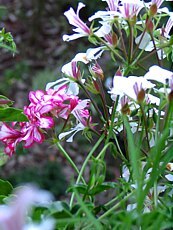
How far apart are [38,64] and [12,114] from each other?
269 cm

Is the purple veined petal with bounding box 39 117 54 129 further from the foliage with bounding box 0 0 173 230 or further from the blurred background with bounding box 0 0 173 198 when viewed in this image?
the blurred background with bounding box 0 0 173 198

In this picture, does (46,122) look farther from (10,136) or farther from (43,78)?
(43,78)

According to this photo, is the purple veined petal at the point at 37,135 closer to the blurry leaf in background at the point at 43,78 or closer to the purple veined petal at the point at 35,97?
the purple veined petal at the point at 35,97

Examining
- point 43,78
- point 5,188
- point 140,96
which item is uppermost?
point 140,96

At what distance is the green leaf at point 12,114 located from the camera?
67 cm

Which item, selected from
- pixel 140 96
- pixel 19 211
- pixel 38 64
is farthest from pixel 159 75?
pixel 38 64

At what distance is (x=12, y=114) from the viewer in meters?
0.67

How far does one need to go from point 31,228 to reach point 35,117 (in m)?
0.38

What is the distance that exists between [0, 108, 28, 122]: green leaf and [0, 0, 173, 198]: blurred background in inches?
68.2

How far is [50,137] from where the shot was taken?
0.71m

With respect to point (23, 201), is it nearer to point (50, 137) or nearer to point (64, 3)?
point (50, 137)

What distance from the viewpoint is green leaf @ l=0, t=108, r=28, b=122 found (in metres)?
0.67

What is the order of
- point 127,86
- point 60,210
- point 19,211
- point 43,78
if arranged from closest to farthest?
point 19,211 → point 60,210 → point 127,86 → point 43,78

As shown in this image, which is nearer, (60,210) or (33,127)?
(60,210)
